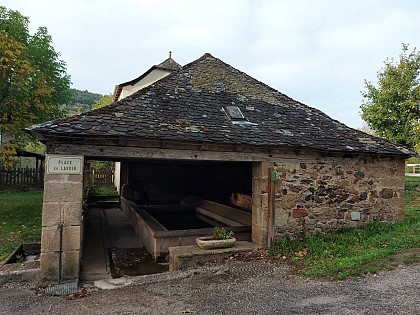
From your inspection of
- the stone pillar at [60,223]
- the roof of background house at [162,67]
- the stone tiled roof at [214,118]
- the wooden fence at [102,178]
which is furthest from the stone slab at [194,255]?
the wooden fence at [102,178]

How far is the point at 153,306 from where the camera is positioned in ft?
13.1

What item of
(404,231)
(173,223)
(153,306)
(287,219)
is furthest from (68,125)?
(404,231)

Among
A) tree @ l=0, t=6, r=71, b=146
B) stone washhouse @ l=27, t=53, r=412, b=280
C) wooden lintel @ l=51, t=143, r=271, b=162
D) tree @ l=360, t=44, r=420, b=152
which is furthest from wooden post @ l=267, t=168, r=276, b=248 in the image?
tree @ l=360, t=44, r=420, b=152

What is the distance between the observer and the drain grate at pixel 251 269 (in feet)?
17.0

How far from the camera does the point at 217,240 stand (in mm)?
6055

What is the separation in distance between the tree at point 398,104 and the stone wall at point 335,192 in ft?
30.0

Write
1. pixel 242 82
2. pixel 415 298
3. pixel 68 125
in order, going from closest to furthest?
pixel 415 298 → pixel 68 125 → pixel 242 82

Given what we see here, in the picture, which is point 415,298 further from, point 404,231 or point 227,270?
point 404,231

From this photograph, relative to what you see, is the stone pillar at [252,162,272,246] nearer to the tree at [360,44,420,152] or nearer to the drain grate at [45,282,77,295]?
the drain grate at [45,282,77,295]

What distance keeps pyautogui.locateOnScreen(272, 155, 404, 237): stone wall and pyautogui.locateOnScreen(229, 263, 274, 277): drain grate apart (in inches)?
48.0

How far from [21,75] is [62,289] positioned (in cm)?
640

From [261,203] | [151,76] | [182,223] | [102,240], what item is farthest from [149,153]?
[151,76]

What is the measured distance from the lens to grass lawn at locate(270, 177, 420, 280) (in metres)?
5.05

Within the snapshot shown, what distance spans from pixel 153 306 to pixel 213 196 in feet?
27.6
